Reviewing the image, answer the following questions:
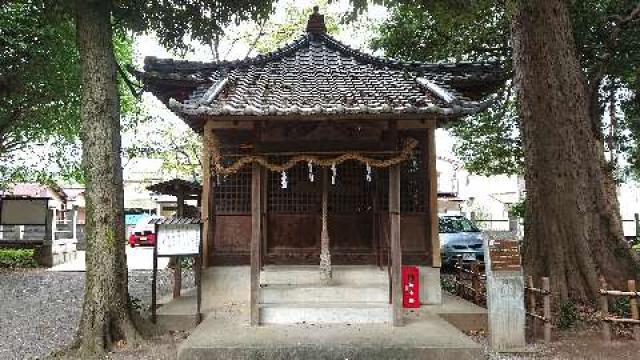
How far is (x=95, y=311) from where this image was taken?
708cm

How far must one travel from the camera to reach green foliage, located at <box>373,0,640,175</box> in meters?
11.5

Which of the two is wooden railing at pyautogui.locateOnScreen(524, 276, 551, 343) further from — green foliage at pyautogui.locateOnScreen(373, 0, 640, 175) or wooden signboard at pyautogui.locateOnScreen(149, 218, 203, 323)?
wooden signboard at pyautogui.locateOnScreen(149, 218, 203, 323)

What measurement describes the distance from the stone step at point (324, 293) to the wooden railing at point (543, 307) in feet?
7.66

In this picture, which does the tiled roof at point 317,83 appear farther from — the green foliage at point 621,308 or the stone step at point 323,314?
the green foliage at point 621,308

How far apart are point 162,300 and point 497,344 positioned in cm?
669

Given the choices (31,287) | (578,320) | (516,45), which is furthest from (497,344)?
(31,287)

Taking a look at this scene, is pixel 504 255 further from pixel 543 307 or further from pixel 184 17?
pixel 184 17

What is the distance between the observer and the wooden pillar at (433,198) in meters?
9.22

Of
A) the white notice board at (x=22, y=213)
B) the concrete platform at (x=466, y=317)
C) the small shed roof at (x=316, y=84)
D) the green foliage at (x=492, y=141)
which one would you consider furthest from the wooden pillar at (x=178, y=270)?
the white notice board at (x=22, y=213)

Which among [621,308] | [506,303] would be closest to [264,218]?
[506,303]

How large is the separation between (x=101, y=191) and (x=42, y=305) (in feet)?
18.3

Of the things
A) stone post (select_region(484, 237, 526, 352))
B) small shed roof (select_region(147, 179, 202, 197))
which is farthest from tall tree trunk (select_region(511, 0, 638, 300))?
small shed roof (select_region(147, 179, 202, 197))

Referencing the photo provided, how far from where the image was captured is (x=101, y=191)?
286 inches

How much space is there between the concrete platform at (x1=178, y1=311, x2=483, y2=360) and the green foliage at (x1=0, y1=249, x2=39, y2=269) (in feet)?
49.8
